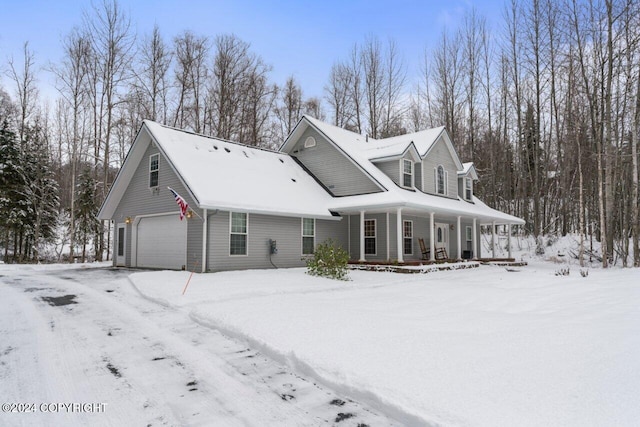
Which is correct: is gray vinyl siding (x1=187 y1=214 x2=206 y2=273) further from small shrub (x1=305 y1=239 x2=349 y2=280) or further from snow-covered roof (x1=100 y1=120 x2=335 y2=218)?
small shrub (x1=305 y1=239 x2=349 y2=280)

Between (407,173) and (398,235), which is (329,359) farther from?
(407,173)

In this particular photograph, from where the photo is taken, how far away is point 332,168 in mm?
18750

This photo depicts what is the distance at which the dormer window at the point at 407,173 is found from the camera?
18266 mm

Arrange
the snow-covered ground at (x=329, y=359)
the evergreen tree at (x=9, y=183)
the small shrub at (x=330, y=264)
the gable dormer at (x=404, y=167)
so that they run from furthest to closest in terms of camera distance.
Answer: the evergreen tree at (x=9, y=183), the gable dormer at (x=404, y=167), the small shrub at (x=330, y=264), the snow-covered ground at (x=329, y=359)

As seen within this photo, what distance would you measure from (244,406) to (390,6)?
17.5 m

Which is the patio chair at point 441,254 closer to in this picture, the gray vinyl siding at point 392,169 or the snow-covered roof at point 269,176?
the snow-covered roof at point 269,176

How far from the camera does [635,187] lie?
16.0 meters

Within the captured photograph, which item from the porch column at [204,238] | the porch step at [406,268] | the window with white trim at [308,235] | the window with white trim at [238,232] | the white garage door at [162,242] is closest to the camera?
the porch column at [204,238]

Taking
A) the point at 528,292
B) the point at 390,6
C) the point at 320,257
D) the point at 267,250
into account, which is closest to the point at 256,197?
the point at 267,250

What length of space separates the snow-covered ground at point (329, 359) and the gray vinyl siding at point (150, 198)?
5.15 meters

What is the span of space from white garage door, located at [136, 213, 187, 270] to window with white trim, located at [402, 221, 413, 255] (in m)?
9.74

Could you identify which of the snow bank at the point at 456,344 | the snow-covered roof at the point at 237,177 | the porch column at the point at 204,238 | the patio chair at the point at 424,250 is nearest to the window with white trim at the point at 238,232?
the snow-covered roof at the point at 237,177

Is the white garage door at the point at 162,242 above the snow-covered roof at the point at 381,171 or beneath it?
beneath

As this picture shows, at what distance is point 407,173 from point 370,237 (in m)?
3.68
